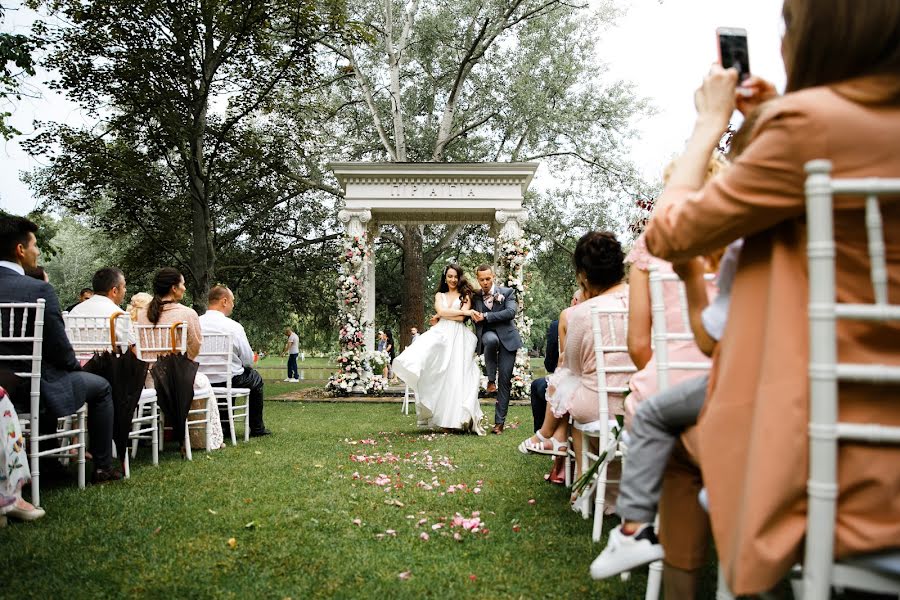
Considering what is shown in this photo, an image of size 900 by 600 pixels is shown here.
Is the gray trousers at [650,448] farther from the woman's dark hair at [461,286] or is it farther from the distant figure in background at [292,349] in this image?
the distant figure in background at [292,349]

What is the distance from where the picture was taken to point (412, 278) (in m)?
19.8

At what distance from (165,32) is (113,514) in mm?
11489

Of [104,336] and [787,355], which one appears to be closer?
[787,355]

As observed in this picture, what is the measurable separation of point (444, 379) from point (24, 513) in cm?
490

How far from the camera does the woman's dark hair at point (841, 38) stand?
1256 mm

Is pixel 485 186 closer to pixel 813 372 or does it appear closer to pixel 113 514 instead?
pixel 113 514

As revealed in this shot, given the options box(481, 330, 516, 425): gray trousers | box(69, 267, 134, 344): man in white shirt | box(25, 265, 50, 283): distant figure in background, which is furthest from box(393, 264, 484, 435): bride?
box(25, 265, 50, 283): distant figure in background

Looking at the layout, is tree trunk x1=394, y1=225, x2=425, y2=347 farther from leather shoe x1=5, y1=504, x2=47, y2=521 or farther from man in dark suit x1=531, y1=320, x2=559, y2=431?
leather shoe x1=5, y1=504, x2=47, y2=521

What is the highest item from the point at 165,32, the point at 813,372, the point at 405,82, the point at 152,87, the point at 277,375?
the point at 405,82

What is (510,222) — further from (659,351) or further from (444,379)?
(659,351)

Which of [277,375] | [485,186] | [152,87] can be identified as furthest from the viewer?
[277,375]

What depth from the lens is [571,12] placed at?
20844 millimetres

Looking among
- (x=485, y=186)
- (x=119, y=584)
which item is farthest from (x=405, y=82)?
(x=119, y=584)

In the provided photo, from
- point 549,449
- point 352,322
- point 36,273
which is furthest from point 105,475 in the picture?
point 352,322
